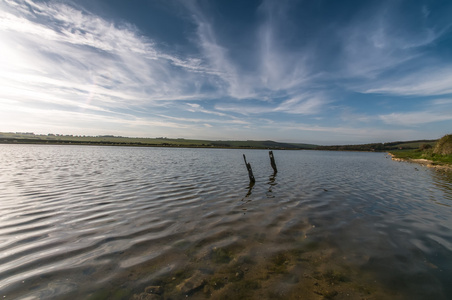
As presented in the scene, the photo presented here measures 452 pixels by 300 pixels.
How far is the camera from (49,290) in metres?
3.92

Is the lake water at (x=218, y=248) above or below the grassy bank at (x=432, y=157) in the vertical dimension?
below

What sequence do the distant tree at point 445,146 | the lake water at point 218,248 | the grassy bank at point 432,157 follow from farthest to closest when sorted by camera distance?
the distant tree at point 445,146 < the grassy bank at point 432,157 < the lake water at point 218,248

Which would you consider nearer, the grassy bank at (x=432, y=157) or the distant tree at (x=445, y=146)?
the grassy bank at (x=432, y=157)

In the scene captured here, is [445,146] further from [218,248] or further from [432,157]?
[218,248]

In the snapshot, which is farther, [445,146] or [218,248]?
[445,146]

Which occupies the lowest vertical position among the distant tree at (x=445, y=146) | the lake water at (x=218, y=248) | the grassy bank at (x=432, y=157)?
the lake water at (x=218, y=248)

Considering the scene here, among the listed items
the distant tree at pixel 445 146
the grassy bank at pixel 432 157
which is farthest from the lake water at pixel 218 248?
the distant tree at pixel 445 146

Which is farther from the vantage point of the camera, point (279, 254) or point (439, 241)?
point (439, 241)

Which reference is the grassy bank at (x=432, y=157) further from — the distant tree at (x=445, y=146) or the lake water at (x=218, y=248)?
the lake water at (x=218, y=248)

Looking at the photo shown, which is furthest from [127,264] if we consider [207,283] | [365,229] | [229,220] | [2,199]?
[2,199]

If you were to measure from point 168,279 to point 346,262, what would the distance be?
432 cm

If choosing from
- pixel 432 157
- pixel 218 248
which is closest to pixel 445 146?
pixel 432 157

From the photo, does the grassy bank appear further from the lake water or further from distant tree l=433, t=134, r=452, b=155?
the lake water

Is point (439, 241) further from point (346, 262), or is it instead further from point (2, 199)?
point (2, 199)
